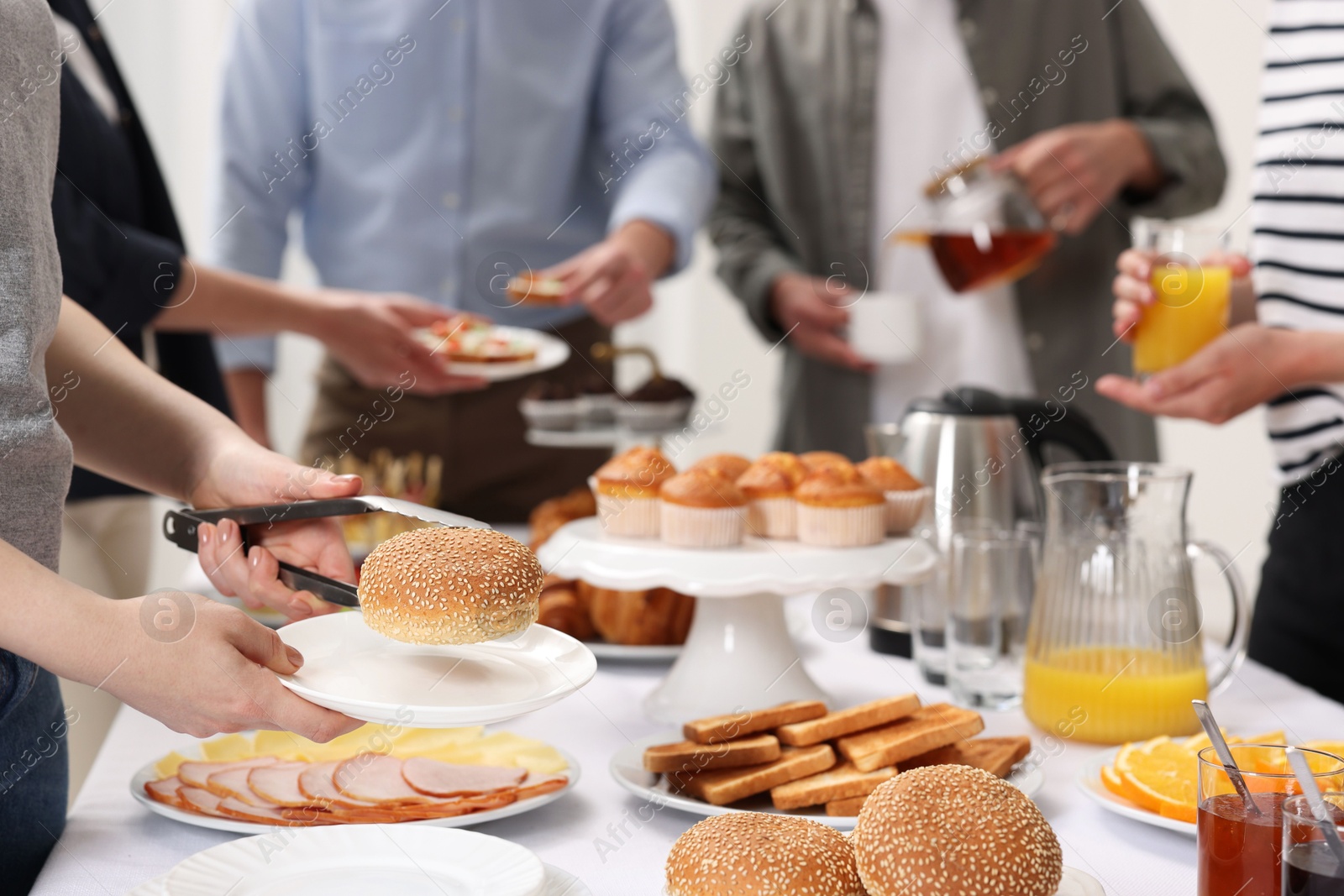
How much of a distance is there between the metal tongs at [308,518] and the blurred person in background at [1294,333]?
915 millimetres

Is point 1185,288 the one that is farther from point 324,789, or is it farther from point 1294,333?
point 324,789

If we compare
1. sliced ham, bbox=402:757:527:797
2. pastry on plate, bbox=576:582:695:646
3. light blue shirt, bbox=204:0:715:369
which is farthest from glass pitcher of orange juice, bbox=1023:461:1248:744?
light blue shirt, bbox=204:0:715:369

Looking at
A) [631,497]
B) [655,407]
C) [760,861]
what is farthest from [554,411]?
[760,861]

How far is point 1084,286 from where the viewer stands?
2295 millimetres

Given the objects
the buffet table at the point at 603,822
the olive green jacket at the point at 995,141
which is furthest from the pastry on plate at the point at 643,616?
the olive green jacket at the point at 995,141

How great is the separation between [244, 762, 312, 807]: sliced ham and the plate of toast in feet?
0.78

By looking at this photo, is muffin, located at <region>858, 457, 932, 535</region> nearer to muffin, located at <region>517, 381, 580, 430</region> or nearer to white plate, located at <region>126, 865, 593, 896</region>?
white plate, located at <region>126, 865, 593, 896</region>

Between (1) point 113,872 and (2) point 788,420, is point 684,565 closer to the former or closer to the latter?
(1) point 113,872

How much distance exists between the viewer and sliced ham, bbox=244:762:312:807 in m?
0.84

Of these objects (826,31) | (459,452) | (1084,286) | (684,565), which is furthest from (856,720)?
(826,31)

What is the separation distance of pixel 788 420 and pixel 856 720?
5.31 feet

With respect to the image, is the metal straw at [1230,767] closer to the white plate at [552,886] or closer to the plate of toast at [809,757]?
the plate of toast at [809,757]

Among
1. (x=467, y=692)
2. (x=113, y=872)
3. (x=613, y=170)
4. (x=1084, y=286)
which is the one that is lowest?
(x=113, y=872)

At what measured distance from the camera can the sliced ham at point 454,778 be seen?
86 cm
